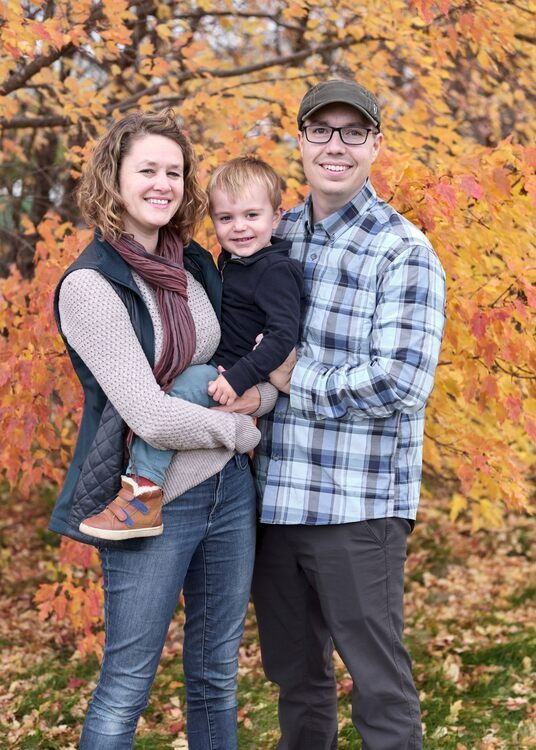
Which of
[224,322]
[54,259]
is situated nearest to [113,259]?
[224,322]

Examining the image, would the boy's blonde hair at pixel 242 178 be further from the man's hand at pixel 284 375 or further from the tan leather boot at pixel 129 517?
the tan leather boot at pixel 129 517

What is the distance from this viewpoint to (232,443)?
2.69 m

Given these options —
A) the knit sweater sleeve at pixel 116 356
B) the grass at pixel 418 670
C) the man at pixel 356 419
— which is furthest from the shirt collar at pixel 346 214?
the grass at pixel 418 670

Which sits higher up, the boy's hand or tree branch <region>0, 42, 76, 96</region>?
tree branch <region>0, 42, 76, 96</region>

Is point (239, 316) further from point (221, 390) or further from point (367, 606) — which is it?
point (367, 606)

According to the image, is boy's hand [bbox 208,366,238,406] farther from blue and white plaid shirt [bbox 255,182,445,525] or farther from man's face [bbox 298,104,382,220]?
man's face [bbox 298,104,382,220]

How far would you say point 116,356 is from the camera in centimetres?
251

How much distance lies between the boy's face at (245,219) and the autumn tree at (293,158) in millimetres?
760

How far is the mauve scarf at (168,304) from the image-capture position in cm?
261

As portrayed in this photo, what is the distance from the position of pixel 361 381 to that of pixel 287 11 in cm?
336

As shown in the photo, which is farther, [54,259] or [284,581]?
[54,259]

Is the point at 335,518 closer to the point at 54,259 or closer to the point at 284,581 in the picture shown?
the point at 284,581

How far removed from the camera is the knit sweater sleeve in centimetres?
251

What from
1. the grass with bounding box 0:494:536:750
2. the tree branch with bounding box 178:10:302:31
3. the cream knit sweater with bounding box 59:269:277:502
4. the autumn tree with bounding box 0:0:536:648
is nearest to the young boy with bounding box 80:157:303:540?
the cream knit sweater with bounding box 59:269:277:502
